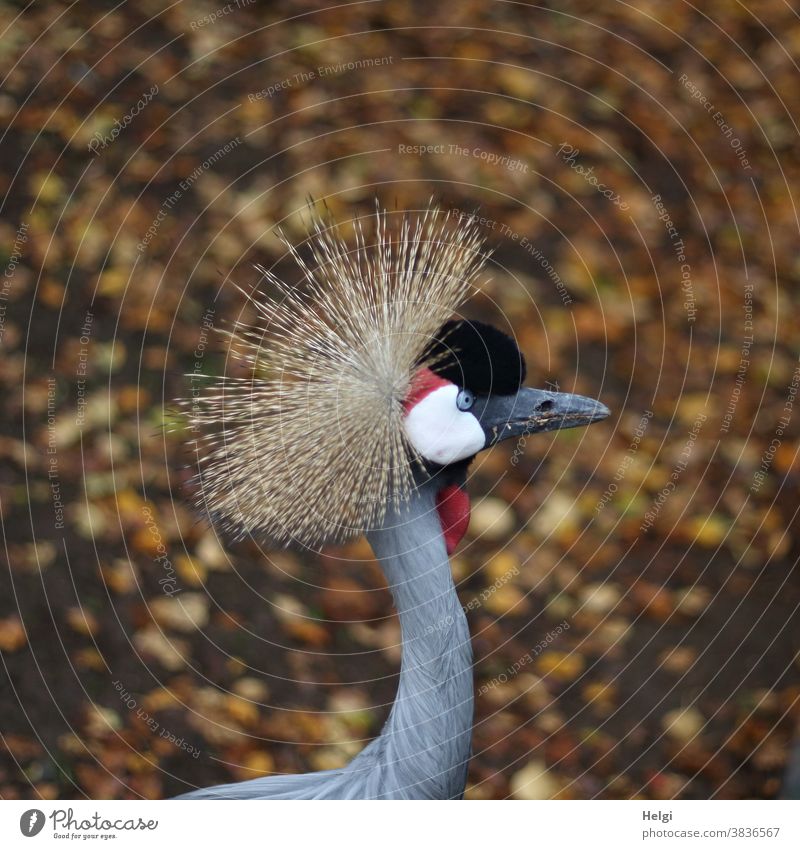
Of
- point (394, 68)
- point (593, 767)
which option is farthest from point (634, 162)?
point (593, 767)

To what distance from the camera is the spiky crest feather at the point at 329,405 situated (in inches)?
31.7

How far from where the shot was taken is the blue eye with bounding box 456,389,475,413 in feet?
2.66

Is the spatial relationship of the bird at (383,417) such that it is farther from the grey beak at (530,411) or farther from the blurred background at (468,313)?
the blurred background at (468,313)

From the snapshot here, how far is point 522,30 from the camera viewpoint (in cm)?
155

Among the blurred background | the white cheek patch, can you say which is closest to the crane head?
the white cheek patch

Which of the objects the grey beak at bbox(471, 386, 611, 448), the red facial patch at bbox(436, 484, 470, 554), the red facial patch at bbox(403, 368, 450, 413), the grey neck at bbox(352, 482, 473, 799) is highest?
the red facial patch at bbox(403, 368, 450, 413)

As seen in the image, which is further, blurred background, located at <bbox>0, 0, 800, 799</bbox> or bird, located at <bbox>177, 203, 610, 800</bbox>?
blurred background, located at <bbox>0, 0, 800, 799</bbox>

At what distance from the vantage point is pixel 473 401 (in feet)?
2.68

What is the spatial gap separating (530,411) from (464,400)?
63 mm

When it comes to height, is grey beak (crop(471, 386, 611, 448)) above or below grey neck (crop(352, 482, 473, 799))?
above

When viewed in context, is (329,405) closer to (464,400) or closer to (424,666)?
(464,400)

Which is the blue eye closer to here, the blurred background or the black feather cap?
the black feather cap

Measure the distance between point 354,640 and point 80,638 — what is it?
1.42 feet

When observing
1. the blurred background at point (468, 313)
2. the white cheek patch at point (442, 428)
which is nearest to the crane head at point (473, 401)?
the white cheek patch at point (442, 428)
